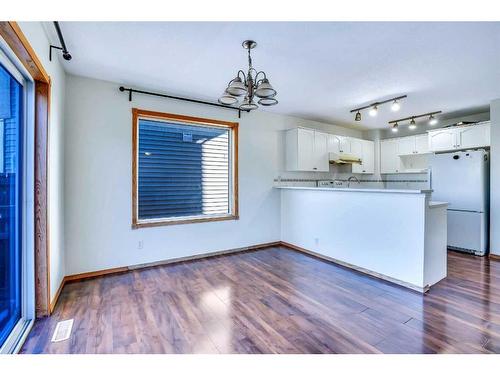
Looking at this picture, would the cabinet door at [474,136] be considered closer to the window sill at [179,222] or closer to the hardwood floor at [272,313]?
the hardwood floor at [272,313]

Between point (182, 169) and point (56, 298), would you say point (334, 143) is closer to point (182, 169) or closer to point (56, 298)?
point (182, 169)

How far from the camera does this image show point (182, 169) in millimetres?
4008

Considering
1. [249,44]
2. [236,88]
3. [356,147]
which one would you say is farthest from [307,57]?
[356,147]

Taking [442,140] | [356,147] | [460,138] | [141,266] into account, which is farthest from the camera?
[356,147]

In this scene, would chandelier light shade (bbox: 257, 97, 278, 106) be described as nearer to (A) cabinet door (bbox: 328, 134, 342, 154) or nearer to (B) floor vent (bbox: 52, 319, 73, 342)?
(B) floor vent (bbox: 52, 319, 73, 342)

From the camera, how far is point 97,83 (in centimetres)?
322

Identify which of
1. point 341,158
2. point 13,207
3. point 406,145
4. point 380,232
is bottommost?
point 380,232

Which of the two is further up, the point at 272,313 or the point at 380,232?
the point at 380,232

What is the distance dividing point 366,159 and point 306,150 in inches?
77.8

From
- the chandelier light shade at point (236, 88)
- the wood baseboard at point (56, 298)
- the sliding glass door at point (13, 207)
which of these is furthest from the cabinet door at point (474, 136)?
the wood baseboard at point (56, 298)

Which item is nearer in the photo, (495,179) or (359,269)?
(359,269)

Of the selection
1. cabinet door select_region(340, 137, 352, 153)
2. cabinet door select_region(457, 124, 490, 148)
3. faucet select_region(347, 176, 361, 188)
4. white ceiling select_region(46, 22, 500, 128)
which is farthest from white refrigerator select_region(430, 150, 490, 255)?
faucet select_region(347, 176, 361, 188)
